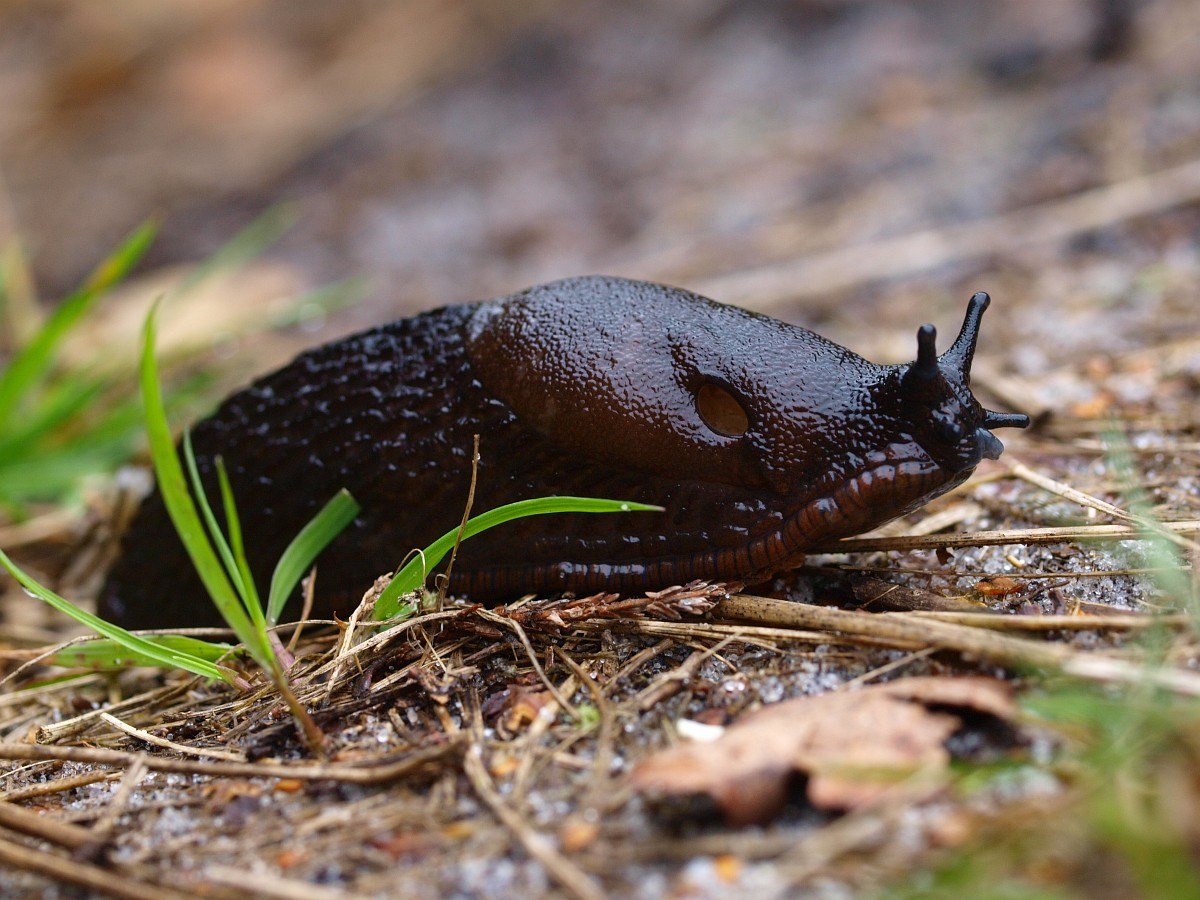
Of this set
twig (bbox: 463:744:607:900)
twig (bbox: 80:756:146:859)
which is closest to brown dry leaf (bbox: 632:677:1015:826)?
twig (bbox: 463:744:607:900)

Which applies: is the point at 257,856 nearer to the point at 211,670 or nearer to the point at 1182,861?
the point at 211,670

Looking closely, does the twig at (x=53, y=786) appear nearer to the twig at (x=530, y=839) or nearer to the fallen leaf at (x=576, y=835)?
the twig at (x=530, y=839)

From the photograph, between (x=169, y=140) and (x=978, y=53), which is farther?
(x=169, y=140)

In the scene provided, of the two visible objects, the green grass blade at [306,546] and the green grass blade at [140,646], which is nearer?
the green grass blade at [140,646]

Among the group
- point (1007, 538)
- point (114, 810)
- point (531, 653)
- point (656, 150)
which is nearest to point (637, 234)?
point (656, 150)

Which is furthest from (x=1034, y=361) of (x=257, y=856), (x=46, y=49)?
(x=46, y=49)

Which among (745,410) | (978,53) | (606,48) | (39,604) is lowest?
(39,604)

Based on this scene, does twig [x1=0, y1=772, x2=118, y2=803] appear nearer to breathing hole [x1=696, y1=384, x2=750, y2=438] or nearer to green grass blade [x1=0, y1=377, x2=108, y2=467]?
breathing hole [x1=696, y1=384, x2=750, y2=438]

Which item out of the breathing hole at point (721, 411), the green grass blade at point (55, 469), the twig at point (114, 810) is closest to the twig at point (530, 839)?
the twig at point (114, 810)
